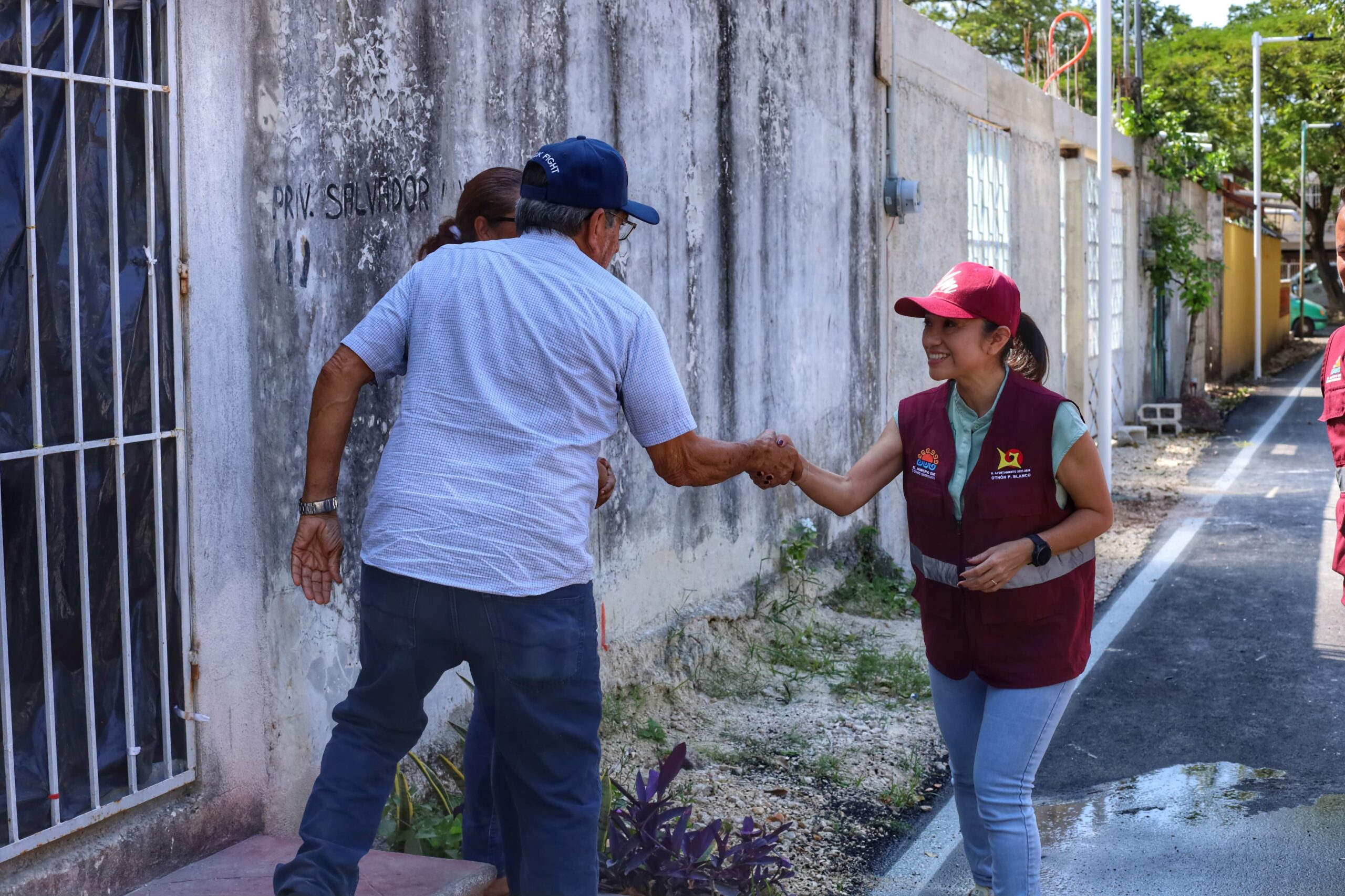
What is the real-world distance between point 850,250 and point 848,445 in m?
1.17

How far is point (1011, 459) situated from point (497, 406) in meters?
1.36

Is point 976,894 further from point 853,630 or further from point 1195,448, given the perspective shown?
point 1195,448

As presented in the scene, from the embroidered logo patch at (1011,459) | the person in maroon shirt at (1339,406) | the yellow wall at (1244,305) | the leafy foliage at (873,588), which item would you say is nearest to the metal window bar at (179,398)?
the embroidered logo patch at (1011,459)

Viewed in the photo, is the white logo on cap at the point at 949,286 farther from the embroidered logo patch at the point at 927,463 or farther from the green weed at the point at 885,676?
the green weed at the point at 885,676

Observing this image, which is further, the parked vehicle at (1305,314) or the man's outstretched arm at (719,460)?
the parked vehicle at (1305,314)

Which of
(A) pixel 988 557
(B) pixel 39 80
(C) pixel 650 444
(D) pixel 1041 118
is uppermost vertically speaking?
(D) pixel 1041 118

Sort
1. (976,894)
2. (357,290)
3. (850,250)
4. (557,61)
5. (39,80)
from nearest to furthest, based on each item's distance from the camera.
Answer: (39,80) → (976,894) → (357,290) → (557,61) → (850,250)

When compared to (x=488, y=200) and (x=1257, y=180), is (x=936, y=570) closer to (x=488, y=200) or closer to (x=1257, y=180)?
(x=488, y=200)

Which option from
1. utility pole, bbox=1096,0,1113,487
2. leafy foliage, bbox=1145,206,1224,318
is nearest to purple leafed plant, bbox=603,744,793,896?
utility pole, bbox=1096,0,1113,487

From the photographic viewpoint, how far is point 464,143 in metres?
4.88

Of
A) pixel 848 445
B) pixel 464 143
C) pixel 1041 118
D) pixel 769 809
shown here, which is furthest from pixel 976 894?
pixel 1041 118

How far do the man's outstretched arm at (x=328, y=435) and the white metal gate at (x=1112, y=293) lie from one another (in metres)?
11.7

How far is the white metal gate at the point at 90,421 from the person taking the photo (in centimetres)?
328

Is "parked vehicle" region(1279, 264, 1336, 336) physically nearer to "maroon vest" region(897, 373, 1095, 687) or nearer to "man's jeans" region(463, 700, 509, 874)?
"maroon vest" region(897, 373, 1095, 687)
